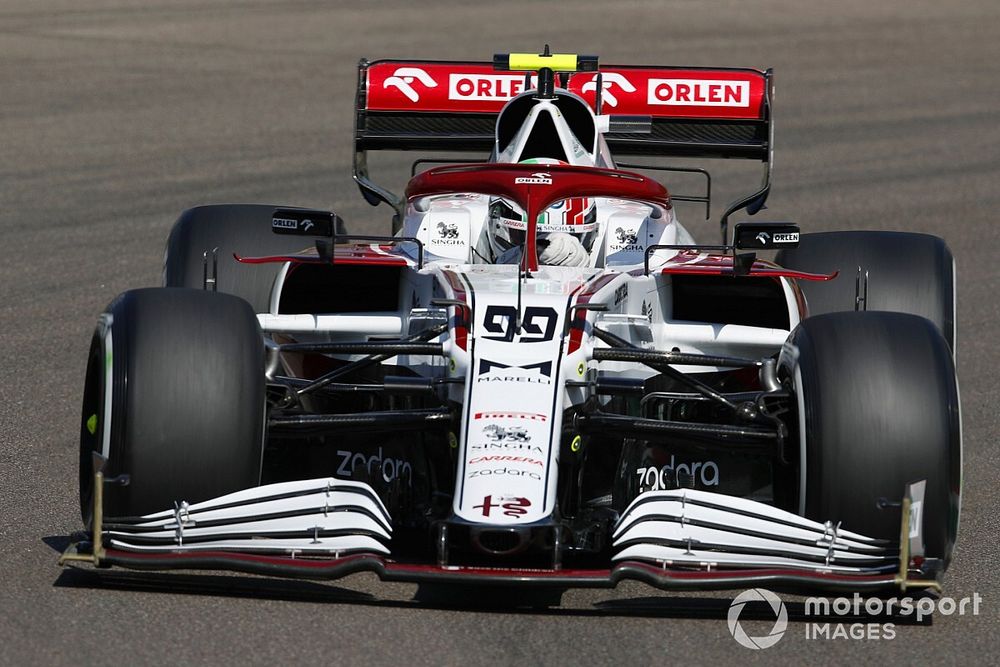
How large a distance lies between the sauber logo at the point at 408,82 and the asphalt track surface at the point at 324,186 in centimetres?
226

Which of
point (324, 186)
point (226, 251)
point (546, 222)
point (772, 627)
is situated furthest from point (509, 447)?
point (324, 186)

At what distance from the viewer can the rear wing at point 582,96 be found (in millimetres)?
9711

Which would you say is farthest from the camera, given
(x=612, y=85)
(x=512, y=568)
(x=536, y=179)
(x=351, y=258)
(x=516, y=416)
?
(x=612, y=85)

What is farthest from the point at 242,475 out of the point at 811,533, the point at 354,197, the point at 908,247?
the point at 354,197

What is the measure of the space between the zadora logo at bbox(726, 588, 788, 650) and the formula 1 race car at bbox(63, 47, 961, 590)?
22 cm

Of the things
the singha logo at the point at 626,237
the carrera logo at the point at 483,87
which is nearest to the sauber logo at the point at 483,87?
the carrera logo at the point at 483,87

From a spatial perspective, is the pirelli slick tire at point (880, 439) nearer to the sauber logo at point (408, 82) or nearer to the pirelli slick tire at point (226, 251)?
the pirelli slick tire at point (226, 251)

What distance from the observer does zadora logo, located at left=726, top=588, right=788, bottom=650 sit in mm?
5805

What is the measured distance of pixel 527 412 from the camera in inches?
244

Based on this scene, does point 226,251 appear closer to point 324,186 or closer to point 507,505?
point 507,505

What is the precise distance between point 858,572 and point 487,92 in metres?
4.64

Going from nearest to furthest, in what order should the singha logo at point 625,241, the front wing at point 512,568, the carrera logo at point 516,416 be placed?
the front wing at point 512,568 → the carrera logo at point 516,416 → the singha logo at point 625,241

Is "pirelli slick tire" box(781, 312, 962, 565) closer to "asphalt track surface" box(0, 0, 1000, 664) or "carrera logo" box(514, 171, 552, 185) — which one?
"asphalt track surface" box(0, 0, 1000, 664)

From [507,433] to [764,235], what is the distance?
4.84ft
